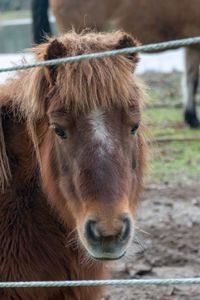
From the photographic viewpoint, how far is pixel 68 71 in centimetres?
270

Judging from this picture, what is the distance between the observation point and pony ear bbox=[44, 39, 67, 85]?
2771mm

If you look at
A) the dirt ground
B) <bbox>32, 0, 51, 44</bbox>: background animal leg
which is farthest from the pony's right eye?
<bbox>32, 0, 51, 44</bbox>: background animal leg

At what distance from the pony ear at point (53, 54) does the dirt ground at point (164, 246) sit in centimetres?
112

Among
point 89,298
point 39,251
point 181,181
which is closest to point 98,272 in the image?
point 89,298

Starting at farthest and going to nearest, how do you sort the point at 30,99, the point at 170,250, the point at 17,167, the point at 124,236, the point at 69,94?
the point at 170,250 < the point at 17,167 < the point at 30,99 < the point at 69,94 < the point at 124,236

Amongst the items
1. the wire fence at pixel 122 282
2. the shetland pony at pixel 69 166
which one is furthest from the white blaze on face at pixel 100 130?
the wire fence at pixel 122 282

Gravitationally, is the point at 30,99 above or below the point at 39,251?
above

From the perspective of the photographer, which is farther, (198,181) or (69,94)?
(198,181)

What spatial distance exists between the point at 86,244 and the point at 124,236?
163mm

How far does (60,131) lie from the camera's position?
2729 mm

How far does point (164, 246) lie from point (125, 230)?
234 cm

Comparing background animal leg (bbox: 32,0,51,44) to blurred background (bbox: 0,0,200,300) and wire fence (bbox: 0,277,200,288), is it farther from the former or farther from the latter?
wire fence (bbox: 0,277,200,288)

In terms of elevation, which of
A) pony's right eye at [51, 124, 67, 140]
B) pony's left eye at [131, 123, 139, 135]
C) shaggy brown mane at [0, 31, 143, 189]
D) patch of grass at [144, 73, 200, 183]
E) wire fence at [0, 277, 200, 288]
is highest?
shaggy brown mane at [0, 31, 143, 189]

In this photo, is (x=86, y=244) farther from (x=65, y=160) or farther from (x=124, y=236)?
(x=65, y=160)
